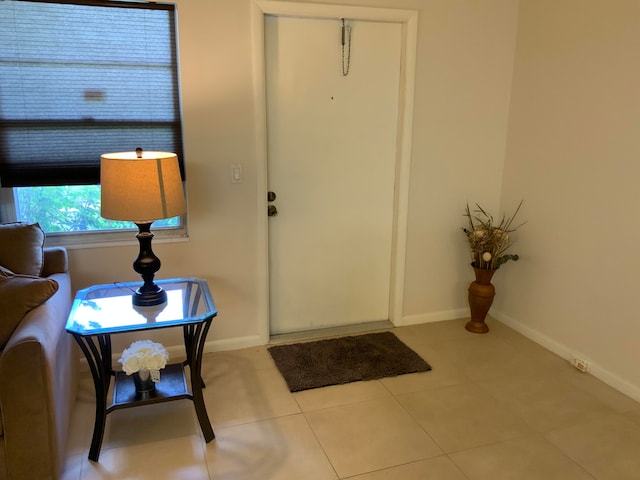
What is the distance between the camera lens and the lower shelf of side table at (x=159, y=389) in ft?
7.28

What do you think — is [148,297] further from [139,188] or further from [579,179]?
[579,179]

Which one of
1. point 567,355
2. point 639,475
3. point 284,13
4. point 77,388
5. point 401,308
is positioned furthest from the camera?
point 401,308

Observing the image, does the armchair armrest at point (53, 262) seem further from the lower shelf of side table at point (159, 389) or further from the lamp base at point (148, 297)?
the lower shelf of side table at point (159, 389)

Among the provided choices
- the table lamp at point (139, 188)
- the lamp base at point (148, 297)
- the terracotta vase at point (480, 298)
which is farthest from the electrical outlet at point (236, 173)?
the terracotta vase at point (480, 298)

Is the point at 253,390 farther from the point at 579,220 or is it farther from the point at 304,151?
the point at 579,220

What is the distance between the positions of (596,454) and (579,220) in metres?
1.33

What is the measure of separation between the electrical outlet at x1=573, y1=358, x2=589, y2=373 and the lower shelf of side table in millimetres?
2241

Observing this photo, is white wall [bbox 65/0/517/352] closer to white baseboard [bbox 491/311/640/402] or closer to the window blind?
the window blind

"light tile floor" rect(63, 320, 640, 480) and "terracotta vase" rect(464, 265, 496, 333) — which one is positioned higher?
"terracotta vase" rect(464, 265, 496, 333)

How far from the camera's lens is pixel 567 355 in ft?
10.1

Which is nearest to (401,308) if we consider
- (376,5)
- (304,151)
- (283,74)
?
(304,151)

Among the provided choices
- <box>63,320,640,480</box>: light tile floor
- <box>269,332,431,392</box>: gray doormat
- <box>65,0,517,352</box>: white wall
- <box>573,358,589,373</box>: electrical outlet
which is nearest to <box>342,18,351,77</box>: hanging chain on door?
<box>65,0,517,352</box>: white wall

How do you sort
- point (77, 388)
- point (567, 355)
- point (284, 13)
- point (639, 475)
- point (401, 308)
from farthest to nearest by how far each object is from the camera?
1. point (401, 308)
2. point (567, 355)
3. point (284, 13)
4. point (77, 388)
5. point (639, 475)

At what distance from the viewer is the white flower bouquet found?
2195 millimetres
